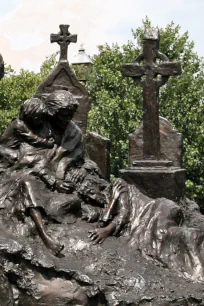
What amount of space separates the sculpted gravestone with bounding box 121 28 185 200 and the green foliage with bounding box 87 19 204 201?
7.87m

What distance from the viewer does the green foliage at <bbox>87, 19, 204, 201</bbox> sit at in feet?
61.5

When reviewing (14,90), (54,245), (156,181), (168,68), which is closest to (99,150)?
(156,181)

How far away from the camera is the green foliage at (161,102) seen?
18734 mm

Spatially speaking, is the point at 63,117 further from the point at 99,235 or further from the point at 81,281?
the point at 81,281

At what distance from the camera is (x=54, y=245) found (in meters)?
7.69

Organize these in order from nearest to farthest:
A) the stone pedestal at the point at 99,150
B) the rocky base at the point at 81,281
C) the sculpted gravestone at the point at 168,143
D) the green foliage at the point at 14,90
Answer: the rocky base at the point at 81,281 < the stone pedestal at the point at 99,150 < the sculpted gravestone at the point at 168,143 < the green foliage at the point at 14,90

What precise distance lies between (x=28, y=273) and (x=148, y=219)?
5.60ft

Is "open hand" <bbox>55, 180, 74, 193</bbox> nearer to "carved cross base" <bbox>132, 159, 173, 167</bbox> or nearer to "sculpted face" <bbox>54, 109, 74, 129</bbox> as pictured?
"sculpted face" <bbox>54, 109, 74, 129</bbox>

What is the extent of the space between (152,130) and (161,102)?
946cm

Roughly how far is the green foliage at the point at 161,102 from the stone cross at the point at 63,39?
554 cm

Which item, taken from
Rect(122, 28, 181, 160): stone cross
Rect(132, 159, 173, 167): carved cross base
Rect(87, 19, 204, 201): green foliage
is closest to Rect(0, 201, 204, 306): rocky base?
Rect(132, 159, 173, 167): carved cross base

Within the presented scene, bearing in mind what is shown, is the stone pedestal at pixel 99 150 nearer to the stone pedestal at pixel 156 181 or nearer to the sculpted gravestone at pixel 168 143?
the sculpted gravestone at pixel 168 143

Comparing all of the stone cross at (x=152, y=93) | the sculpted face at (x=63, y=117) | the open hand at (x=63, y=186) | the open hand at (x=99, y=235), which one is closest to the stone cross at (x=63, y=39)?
the stone cross at (x=152, y=93)

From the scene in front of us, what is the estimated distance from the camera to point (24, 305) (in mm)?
7383
